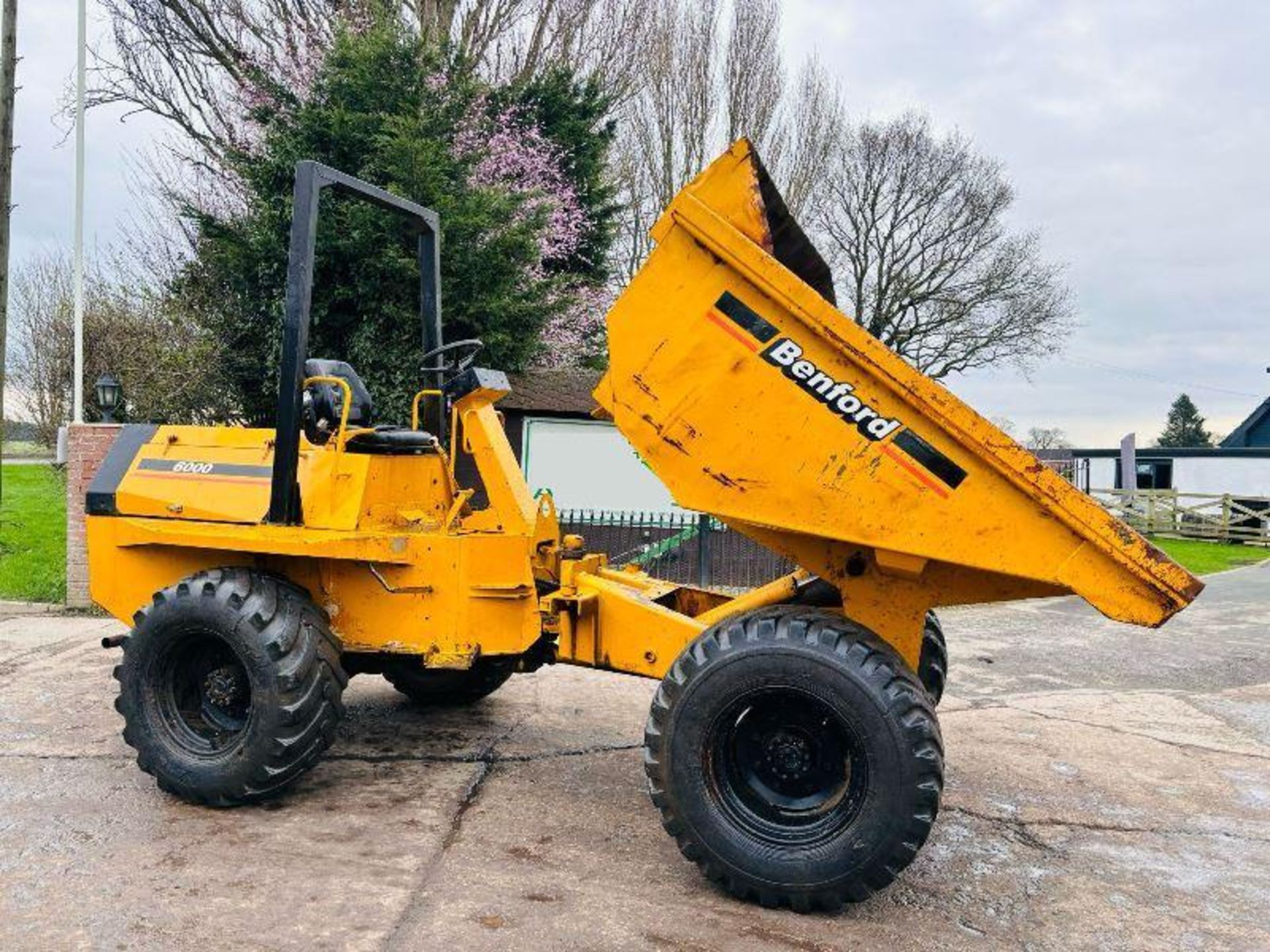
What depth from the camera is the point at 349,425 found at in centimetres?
498

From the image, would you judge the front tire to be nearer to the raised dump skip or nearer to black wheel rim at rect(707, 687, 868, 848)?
black wheel rim at rect(707, 687, 868, 848)

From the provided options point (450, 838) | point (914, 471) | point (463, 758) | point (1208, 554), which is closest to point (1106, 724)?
point (914, 471)

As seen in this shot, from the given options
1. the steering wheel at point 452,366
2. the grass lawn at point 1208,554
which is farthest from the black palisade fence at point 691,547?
the grass lawn at point 1208,554

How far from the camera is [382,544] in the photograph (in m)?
4.58

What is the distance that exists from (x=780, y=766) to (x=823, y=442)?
119 centimetres

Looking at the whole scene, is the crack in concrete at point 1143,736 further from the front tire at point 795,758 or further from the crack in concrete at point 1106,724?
the front tire at point 795,758

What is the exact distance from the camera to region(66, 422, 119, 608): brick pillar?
9609 mm

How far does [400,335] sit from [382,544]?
28.8ft

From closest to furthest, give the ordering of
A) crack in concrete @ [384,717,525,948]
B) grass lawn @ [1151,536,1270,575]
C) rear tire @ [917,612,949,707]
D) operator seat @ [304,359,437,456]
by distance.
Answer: crack in concrete @ [384,717,525,948], operator seat @ [304,359,437,456], rear tire @ [917,612,949,707], grass lawn @ [1151,536,1270,575]

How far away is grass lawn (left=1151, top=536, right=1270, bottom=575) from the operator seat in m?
15.0

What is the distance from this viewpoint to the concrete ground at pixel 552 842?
3453 mm

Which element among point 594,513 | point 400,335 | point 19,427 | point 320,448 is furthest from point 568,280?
point 19,427

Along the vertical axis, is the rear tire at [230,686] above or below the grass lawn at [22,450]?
below

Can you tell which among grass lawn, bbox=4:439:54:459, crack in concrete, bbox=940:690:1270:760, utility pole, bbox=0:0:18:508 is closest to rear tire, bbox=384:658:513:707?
crack in concrete, bbox=940:690:1270:760
